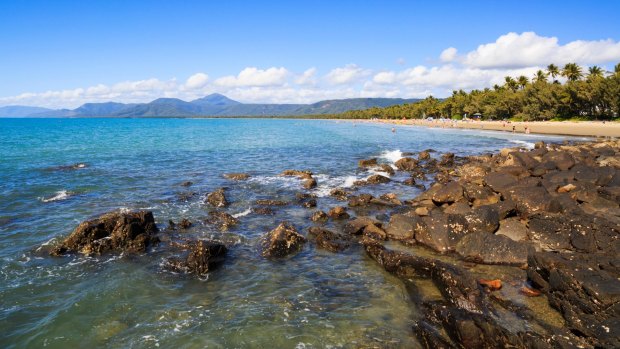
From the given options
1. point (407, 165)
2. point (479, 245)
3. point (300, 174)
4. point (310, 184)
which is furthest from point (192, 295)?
point (407, 165)

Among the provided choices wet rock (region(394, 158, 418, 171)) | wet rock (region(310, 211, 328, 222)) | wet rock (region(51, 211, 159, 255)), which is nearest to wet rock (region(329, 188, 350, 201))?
wet rock (region(310, 211, 328, 222))

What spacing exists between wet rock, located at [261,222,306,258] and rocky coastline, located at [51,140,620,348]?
Result: 0.05 metres

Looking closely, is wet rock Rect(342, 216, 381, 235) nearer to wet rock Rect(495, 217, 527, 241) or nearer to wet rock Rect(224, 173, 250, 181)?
wet rock Rect(495, 217, 527, 241)

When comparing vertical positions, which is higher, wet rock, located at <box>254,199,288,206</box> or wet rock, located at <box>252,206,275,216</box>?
wet rock, located at <box>254,199,288,206</box>

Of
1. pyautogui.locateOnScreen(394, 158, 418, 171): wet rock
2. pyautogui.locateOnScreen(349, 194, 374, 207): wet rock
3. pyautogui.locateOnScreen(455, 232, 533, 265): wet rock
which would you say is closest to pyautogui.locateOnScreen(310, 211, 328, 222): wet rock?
pyautogui.locateOnScreen(349, 194, 374, 207): wet rock

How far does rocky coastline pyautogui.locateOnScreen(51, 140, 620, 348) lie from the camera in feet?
32.1

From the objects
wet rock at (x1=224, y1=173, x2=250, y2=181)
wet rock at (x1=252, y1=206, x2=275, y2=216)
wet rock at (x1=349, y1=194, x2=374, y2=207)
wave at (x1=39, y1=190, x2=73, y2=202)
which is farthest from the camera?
wet rock at (x1=224, y1=173, x2=250, y2=181)

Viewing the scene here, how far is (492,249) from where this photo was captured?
14523mm

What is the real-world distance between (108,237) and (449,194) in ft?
58.9

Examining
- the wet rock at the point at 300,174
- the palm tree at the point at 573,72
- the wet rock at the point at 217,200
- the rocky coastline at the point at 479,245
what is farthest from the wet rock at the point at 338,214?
the palm tree at the point at 573,72

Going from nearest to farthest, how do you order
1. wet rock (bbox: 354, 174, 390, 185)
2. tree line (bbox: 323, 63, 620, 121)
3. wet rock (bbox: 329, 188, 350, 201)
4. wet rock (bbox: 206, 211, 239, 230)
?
1. wet rock (bbox: 206, 211, 239, 230)
2. wet rock (bbox: 329, 188, 350, 201)
3. wet rock (bbox: 354, 174, 390, 185)
4. tree line (bbox: 323, 63, 620, 121)

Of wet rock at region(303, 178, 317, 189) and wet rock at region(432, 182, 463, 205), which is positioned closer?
wet rock at region(432, 182, 463, 205)

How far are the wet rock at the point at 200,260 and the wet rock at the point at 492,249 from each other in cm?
1007

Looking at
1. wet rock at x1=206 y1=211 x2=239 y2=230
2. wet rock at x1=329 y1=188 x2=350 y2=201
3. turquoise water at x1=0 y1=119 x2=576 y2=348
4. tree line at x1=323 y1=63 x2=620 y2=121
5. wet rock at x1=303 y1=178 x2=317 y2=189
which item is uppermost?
tree line at x1=323 y1=63 x2=620 y2=121
